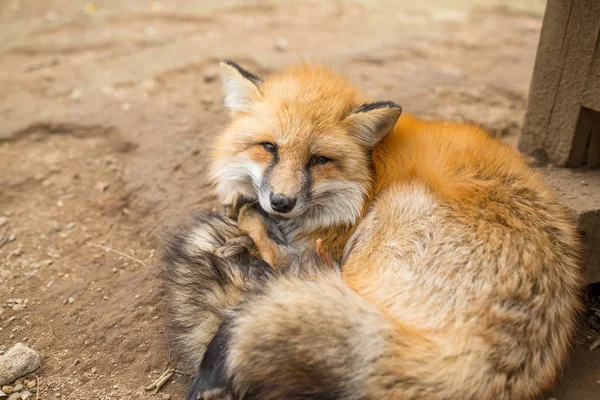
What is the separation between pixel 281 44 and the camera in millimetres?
5633

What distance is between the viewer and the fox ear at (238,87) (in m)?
2.66

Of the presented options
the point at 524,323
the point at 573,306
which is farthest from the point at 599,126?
the point at 524,323

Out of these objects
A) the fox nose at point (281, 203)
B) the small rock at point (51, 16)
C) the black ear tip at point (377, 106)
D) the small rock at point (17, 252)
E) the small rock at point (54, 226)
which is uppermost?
the small rock at point (51, 16)

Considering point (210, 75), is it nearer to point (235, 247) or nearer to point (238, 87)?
point (238, 87)

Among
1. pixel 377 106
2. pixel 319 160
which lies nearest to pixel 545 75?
pixel 377 106

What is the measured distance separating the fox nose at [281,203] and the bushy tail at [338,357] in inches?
21.1

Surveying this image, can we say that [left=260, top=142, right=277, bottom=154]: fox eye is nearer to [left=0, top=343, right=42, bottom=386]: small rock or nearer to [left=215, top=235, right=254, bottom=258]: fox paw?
[left=215, top=235, right=254, bottom=258]: fox paw

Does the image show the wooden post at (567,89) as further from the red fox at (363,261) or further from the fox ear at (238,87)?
the fox ear at (238,87)

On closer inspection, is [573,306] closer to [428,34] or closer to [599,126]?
[599,126]

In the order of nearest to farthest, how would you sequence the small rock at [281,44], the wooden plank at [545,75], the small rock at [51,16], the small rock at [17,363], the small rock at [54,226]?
the small rock at [17,363] → the wooden plank at [545,75] → the small rock at [54,226] → the small rock at [281,44] → the small rock at [51,16]

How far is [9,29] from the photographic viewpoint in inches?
238

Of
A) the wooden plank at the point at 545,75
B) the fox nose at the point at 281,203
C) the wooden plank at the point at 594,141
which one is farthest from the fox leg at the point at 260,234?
the wooden plank at the point at 594,141

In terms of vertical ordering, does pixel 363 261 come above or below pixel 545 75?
below

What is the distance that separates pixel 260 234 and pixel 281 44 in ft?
11.8
